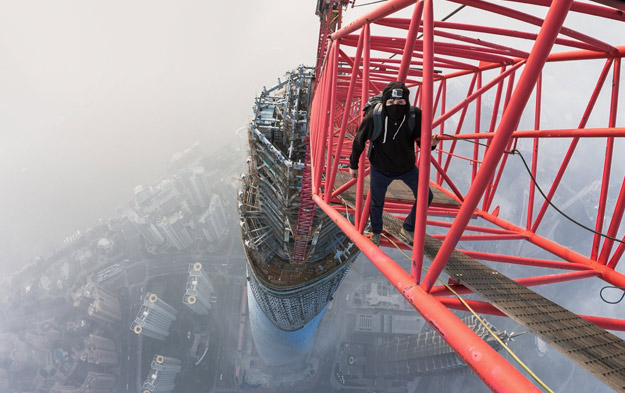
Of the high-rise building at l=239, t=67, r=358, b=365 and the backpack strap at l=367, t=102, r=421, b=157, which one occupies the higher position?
the backpack strap at l=367, t=102, r=421, b=157

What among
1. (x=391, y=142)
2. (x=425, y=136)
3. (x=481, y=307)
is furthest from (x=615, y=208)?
(x=425, y=136)

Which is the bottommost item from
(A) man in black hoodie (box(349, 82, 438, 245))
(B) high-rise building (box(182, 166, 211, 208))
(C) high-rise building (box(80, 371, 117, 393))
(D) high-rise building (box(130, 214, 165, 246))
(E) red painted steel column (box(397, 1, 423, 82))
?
(C) high-rise building (box(80, 371, 117, 393))

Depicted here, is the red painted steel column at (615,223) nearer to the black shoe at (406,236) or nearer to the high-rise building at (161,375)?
the black shoe at (406,236)

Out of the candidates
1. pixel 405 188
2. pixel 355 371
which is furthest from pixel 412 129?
pixel 355 371

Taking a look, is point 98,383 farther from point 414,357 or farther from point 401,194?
point 401,194

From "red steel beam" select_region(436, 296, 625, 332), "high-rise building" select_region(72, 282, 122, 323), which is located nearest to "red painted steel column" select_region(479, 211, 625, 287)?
"red steel beam" select_region(436, 296, 625, 332)

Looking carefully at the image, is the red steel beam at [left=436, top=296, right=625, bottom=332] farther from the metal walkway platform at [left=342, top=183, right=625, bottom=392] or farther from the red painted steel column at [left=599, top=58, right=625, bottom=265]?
the red painted steel column at [left=599, top=58, right=625, bottom=265]

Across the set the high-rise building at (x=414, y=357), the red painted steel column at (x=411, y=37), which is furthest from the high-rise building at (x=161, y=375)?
the red painted steel column at (x=411, y=37)
